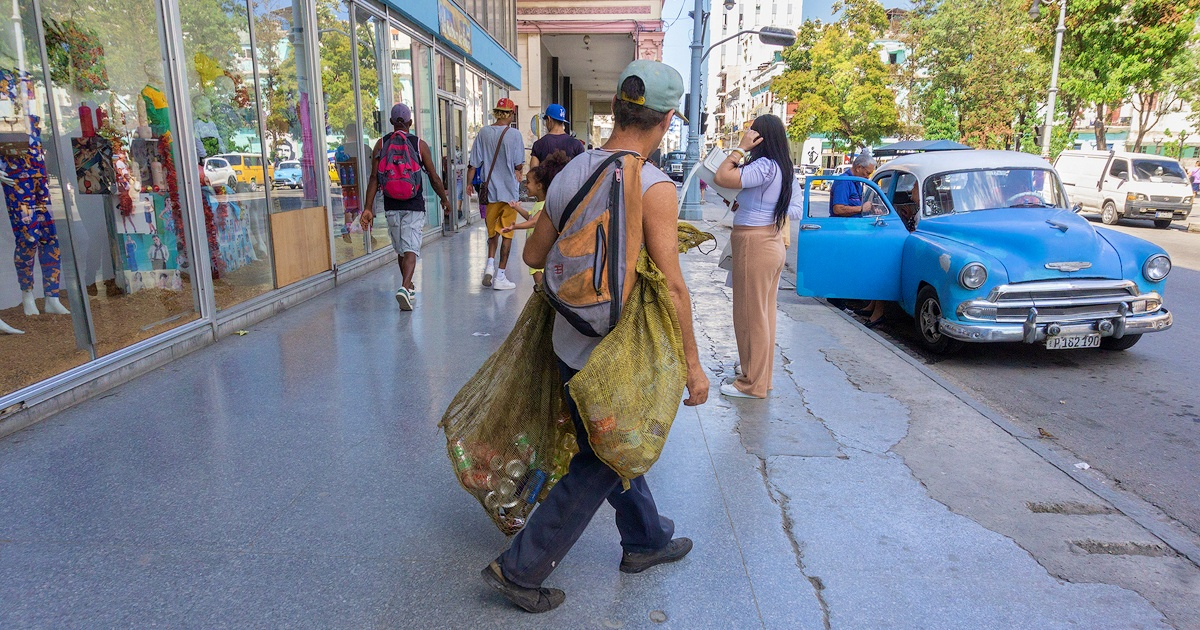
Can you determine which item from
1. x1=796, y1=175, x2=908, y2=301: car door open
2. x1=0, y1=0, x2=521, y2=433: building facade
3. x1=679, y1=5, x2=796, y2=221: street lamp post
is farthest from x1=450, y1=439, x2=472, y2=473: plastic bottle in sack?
x1=679, y1=5, x2=796, y2=221: street lamp post

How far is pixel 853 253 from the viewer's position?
A: 265 inches

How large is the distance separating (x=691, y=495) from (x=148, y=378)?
145 inches

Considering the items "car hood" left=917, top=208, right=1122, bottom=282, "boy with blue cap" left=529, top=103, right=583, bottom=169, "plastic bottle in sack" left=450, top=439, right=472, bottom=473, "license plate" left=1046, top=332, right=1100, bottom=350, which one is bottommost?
"license plate" left=1046, top=332, right=1100, bottom=350

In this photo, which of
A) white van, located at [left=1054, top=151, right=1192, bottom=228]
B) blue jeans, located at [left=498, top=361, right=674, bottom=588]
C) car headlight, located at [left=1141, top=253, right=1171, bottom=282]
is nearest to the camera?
blue jeans, located at [left=498, top=361, right=674, bottom=588]

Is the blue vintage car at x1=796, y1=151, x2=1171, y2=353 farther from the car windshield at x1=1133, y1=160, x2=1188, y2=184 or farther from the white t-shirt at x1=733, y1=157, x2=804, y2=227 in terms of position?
the car windshield at x1=1133, y1=160, x2=1188, y2=184

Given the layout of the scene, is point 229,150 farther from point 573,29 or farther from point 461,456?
point 573,29

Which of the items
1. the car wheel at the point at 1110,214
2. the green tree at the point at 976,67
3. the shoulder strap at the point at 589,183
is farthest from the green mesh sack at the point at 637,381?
the green tree at the point at 976,67

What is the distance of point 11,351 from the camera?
4797mm

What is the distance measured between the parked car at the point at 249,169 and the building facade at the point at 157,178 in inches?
0.8

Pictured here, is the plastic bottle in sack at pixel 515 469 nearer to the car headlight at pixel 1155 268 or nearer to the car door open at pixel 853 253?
the car door open at pixel 853 253

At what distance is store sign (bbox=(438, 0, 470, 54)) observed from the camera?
12.3 m

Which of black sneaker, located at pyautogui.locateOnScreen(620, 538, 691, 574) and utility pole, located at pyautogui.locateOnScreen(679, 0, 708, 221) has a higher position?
utility pole, located at pyautogui.locateOnScreen(679, 0, 708, 221)

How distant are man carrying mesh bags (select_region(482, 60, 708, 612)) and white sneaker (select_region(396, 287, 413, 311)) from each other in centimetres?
462

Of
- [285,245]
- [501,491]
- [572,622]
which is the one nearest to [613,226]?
[501,491]
